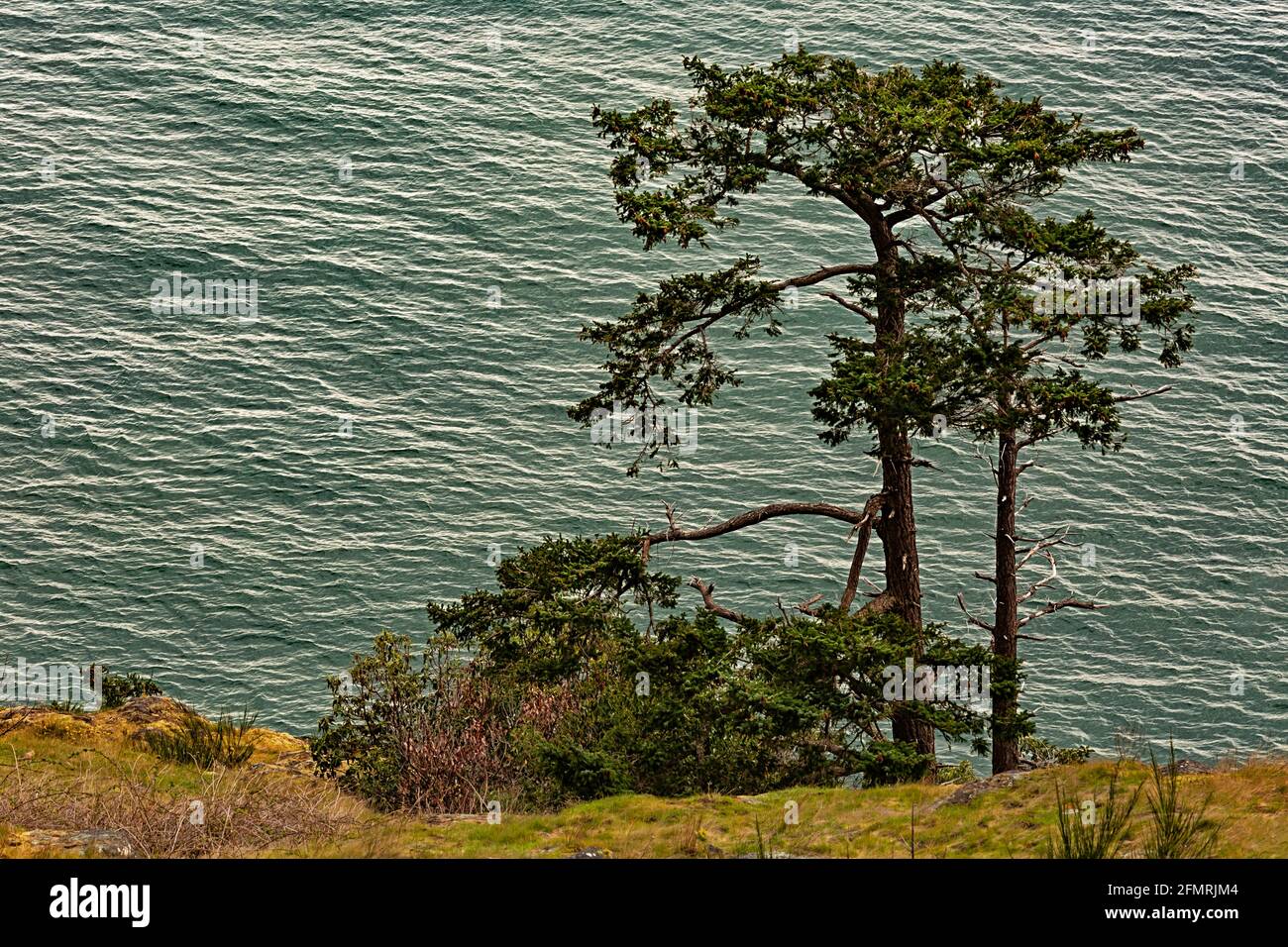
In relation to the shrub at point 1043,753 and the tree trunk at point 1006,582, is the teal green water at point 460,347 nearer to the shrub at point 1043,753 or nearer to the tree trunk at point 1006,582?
the shrub at point 1043,753

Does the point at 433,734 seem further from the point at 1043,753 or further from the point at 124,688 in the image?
the point at 124,688

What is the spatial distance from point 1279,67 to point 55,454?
80.1 meters

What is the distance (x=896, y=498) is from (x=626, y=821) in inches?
350

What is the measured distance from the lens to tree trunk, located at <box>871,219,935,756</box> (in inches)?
1003

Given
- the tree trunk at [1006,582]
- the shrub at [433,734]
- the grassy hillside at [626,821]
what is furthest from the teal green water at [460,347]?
the grassy hillside at [626,821]

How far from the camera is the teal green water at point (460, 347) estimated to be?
6081 cm

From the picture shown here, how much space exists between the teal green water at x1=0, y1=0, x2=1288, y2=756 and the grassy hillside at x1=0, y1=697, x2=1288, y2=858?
3491cm

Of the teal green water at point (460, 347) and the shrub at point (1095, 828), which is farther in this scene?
the teal green water at point (460, 347)

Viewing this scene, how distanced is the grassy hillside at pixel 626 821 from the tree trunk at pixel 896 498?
494cm

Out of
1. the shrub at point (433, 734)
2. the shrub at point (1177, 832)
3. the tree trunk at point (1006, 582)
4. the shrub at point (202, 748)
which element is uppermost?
the shrub at point (1177, 832)

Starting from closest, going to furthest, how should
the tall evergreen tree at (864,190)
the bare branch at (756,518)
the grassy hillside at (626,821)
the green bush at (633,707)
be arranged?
the grassy hillside at (626,821)
the green bush at (633,707)
the tall evergreen tree at (864,190)
the bare branch at (756,518)

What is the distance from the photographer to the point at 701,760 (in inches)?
964

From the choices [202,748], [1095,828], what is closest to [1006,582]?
[1095,828]

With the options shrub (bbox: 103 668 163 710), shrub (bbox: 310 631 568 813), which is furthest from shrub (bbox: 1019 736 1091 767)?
shrub (bbox: 103 668 163 710)
